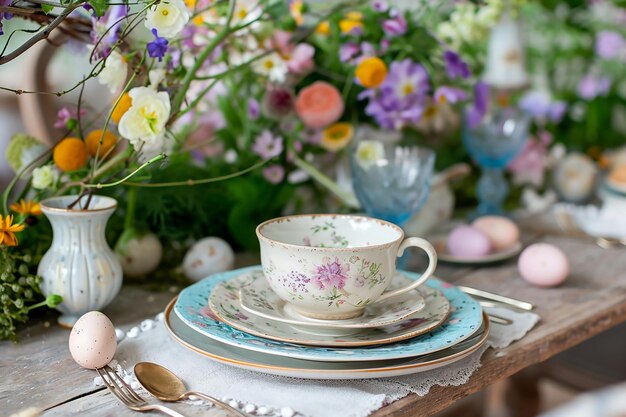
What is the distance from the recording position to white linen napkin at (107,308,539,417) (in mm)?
608

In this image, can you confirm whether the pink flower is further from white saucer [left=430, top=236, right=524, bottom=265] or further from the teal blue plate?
the teal blue plate

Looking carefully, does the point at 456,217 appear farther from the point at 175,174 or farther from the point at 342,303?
the point at 342,303

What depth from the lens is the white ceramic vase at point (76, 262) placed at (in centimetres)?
77

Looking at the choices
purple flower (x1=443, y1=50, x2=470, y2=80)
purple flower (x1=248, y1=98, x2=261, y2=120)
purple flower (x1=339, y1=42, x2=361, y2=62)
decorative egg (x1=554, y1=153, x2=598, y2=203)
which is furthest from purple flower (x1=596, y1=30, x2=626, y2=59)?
purple flower (x1=248, y1=98, x2=261, y2=120)

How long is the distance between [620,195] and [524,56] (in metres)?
0.44

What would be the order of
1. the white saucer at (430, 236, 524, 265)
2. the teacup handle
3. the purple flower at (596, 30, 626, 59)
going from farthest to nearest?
the purple flower at (596, 30, 626, 59)
the white saucer at (430, 236, 524, 265)
the teacup handle

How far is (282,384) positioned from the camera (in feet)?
2.12

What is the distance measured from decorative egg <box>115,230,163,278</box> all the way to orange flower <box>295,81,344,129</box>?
1.00ft

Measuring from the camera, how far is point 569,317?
2.80 ft

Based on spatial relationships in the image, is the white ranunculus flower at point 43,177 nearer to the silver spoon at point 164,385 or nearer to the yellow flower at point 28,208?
A: the yellow flower at point 28,208

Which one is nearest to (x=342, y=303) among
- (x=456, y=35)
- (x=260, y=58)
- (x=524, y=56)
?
(x=260, y=58)

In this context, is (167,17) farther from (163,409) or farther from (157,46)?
(163,409)

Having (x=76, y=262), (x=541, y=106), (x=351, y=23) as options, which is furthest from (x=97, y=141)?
(x=541, y=106)

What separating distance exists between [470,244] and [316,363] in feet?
1.56
